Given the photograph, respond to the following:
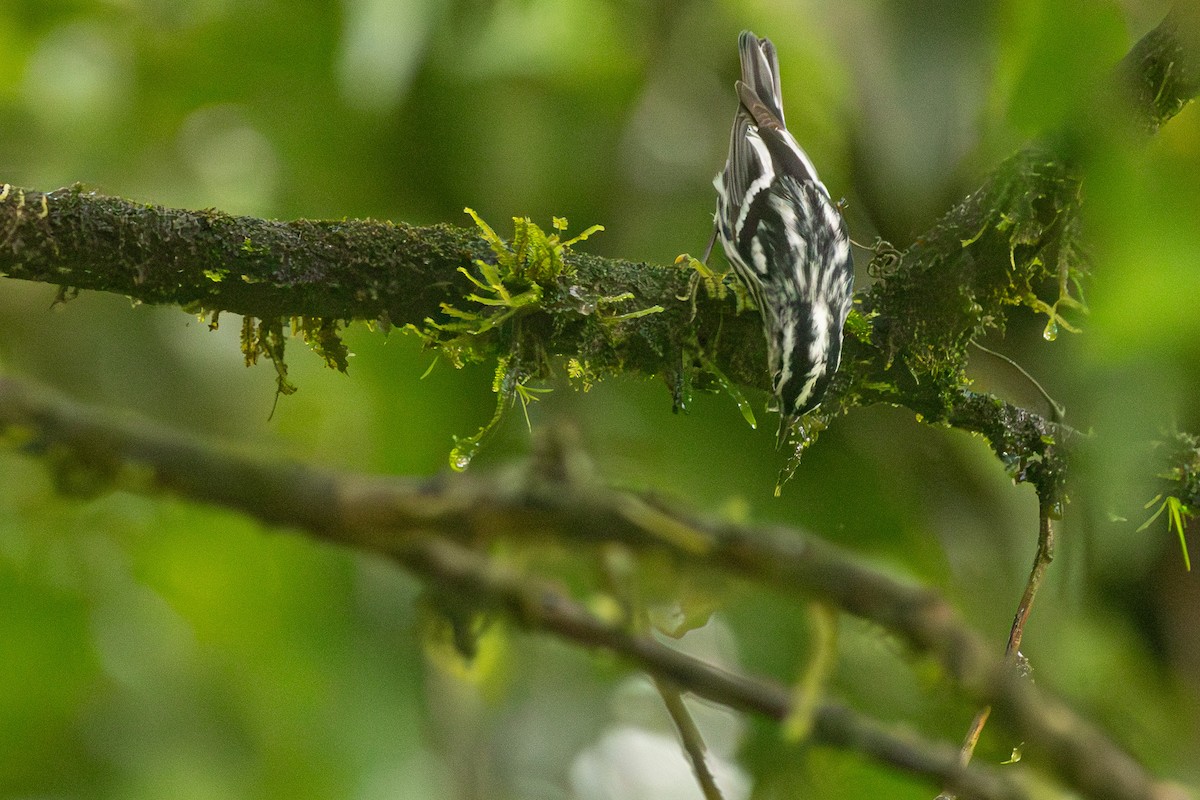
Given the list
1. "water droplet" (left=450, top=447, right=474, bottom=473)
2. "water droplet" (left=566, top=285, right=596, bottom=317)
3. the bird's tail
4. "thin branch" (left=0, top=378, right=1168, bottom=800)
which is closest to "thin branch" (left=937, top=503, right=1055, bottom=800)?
"thin branch" (left=0, top=378, right=1168, bottom=800)

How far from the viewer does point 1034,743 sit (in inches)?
36.0

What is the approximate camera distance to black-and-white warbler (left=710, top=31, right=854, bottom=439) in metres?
2.93

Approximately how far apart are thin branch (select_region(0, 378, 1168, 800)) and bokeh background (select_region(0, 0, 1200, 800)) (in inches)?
2.8

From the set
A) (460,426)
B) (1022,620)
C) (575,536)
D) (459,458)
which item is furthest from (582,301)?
(460,426)

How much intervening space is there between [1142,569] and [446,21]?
16.9 ft

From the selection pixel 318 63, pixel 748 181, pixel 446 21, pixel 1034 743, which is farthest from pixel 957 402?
pixel 318 63

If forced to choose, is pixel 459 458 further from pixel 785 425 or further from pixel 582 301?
pixel 785 425

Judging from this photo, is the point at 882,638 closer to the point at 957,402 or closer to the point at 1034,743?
the point at 1034,743

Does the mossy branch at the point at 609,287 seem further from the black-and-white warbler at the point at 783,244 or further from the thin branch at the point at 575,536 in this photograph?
the thin branch at the point at 575,536

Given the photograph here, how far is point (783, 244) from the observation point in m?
3.38

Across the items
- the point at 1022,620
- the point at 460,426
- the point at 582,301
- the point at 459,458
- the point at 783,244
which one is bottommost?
the point at 460,426

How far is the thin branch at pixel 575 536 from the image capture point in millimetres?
889

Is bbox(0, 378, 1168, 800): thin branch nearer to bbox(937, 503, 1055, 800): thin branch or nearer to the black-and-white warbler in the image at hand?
bbox(937, 503, 1055, 800): thin branch

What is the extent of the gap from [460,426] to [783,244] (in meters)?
2.49
